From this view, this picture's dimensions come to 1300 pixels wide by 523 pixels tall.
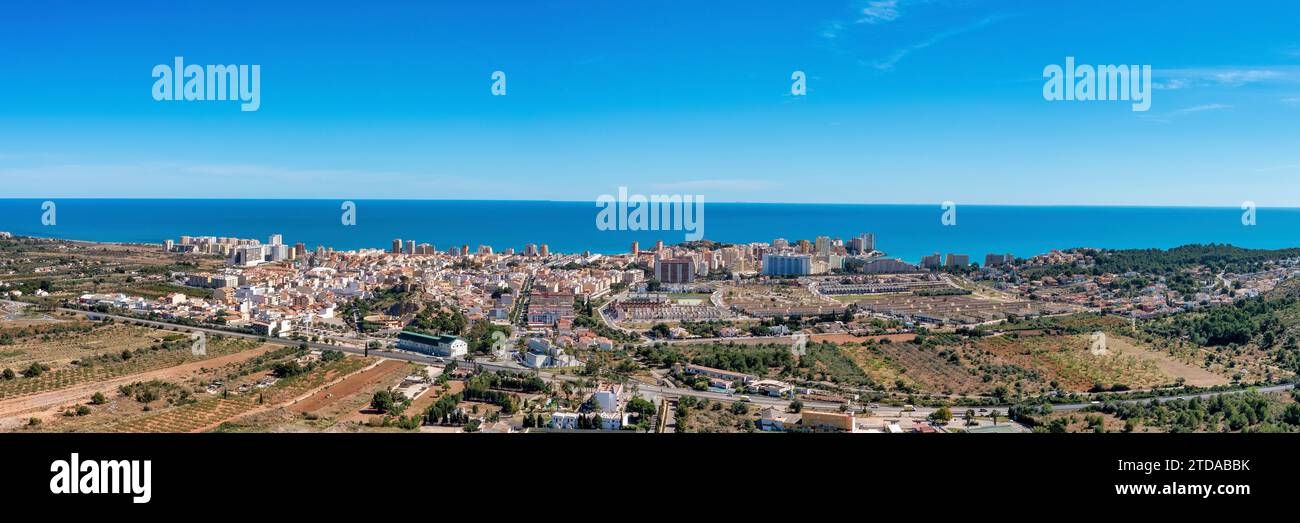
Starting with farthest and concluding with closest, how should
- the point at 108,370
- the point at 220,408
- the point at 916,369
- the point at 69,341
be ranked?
1. the point at 69,341
2. the point at 916,369
3. the point at 108,370
4. the point at 220,408

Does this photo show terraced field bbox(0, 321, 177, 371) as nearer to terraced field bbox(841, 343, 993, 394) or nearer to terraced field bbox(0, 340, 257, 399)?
terraced field bbox(0, 340, 257, 399)

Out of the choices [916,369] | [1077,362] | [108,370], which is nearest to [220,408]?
[108,370]

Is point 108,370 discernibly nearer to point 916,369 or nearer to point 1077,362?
point 916,369

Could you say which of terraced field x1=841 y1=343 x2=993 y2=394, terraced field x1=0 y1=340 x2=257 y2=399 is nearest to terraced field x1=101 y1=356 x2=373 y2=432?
terraced field x1=0 y1=340 x2=257 y2=399

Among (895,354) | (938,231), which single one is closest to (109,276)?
(895,354)

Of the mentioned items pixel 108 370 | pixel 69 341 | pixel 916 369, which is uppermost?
pixel 69 341

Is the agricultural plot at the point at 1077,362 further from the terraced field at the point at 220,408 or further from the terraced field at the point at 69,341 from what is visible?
the terraced field at the point at 69,341

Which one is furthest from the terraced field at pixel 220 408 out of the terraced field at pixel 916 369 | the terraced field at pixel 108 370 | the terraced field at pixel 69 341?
the terraced field at pixel 916 369
